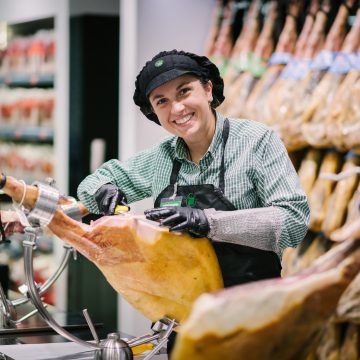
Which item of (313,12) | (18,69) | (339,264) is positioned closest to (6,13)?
(18,69)

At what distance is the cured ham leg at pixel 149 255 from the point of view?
2.33 m

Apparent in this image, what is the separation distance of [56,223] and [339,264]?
104 cm

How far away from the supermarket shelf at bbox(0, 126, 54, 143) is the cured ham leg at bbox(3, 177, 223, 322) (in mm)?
4660

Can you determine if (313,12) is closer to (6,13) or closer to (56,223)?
(56,223)

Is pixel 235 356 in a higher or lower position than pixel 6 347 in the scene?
higher

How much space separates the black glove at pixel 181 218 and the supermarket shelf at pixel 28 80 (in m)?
4.80

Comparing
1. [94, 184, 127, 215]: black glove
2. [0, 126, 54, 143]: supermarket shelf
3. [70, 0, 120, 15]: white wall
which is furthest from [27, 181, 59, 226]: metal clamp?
[0, 126, 54, 143]: supermarket shelf

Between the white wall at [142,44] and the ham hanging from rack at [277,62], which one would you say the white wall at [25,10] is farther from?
the ham hanging from rack at [277,62]

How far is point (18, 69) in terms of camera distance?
7559 millimetres

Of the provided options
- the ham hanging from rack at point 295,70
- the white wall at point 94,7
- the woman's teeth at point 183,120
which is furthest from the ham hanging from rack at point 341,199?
the white wall at point 94,7

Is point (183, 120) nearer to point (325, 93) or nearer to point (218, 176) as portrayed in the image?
point (218, 176)

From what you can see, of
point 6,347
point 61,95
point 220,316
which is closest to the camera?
point 220,316

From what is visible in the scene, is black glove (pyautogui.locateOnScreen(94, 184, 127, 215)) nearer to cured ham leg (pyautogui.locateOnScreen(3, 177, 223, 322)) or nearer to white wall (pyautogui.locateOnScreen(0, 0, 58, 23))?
cured ham leg (pyautogui.locateOnScreen(3, 177, 223, 322))

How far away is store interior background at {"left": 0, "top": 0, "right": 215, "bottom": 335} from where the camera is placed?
5.12 metres
